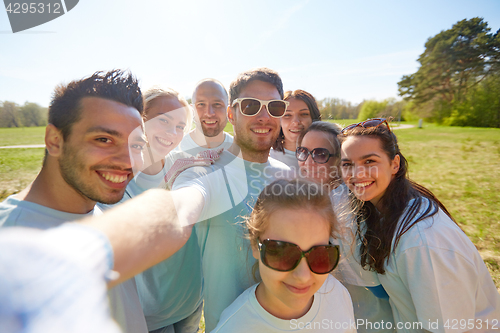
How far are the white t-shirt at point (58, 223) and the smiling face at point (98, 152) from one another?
20 cm

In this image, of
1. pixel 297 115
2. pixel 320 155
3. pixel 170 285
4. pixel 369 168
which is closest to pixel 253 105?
pixel 320 155

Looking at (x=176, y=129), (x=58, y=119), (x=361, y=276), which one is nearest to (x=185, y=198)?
(x=58, y=119)

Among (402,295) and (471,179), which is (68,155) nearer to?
(402,295)

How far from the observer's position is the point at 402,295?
1.83 m

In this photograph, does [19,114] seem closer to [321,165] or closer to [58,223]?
[58,223]

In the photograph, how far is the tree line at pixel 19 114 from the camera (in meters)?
8.21

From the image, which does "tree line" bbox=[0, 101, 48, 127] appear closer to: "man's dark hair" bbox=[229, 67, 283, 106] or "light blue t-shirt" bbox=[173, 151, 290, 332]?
"man's dark hair" bbox=[229, 67, 283, 106]

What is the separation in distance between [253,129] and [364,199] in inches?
53.0

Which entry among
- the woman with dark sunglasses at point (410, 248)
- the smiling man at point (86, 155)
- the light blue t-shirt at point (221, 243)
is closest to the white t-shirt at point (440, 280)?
the woman with dark sunglasses at point (410, 248)

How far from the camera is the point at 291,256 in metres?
1.30

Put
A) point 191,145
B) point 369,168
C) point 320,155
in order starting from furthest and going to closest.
Answer: 1. point 191,145
2. point 320,155
3. point 369,168

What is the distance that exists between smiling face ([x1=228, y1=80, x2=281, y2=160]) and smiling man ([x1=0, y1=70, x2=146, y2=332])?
1.06 metres

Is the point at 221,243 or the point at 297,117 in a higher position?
the point at 297,117

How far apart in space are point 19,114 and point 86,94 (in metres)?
14.1
